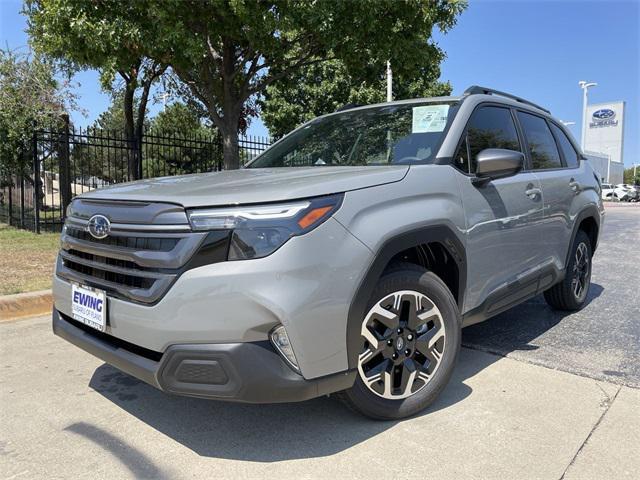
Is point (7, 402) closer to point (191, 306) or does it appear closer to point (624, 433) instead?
point (191, 306)

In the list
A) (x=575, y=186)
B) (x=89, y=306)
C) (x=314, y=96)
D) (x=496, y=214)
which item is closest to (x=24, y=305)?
(x=89, y=306)

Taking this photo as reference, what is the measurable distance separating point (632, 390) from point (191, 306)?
2.73 meters

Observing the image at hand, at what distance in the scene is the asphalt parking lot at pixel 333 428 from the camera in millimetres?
2369

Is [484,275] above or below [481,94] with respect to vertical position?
below

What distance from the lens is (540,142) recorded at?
4.30m

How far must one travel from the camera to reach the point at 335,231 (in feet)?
7.53

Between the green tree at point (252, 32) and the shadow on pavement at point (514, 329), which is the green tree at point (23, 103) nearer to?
the green tree at point (252, 32)

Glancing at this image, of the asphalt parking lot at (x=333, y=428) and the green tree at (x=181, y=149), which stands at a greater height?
the green tree at (x=181, y=149)

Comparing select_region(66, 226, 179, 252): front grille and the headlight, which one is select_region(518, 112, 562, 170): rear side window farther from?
select_region(66, 226, 179, 252): front grille

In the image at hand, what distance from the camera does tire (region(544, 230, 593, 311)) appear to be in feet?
15.3

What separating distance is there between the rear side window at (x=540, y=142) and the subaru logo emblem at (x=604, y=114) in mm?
81499

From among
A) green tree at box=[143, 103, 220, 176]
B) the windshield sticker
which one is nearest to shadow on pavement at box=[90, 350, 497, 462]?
the windshield sticker

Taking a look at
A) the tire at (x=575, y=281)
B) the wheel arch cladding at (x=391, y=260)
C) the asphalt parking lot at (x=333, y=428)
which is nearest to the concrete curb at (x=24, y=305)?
the asphalt parking lot at (x=333, y=428)

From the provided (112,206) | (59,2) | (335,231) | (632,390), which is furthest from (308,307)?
(59,2)
